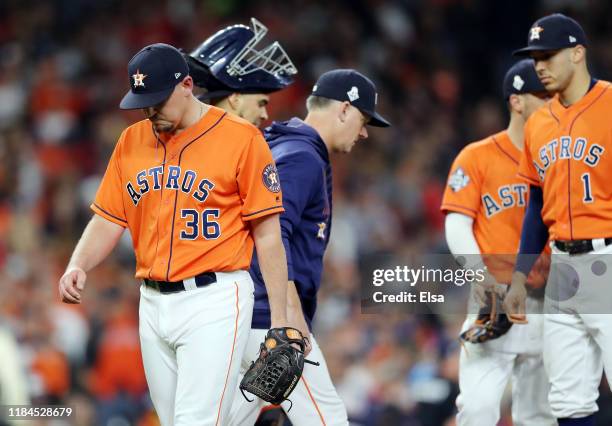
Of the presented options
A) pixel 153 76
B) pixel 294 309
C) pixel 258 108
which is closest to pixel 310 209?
pixel 294 309

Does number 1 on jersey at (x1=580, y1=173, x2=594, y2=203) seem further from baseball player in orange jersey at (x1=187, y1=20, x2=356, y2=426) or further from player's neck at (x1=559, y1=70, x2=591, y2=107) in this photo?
baseball player in orange jersey at (x1=187, y1=20, x2=356, y2=426)

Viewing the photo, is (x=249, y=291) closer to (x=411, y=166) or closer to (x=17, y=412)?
(x=17, y=412)

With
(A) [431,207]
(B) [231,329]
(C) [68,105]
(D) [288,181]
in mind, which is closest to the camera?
(B) [231,329]

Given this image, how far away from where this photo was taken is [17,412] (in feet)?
18.8

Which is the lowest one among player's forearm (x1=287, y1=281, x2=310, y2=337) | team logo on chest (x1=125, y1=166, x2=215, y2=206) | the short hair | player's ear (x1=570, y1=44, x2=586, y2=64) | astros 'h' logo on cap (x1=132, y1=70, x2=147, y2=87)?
player's forearm (x1=287, y1=281, x2=310, y2=337)

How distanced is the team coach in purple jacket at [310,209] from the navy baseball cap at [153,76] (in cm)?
77

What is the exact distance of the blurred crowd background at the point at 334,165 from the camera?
25.3 feet

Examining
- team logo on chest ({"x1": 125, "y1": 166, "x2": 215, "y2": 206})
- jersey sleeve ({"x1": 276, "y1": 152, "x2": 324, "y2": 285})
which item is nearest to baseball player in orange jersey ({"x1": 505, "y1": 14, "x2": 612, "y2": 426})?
jersey sleeve ({"x1": 276, "y1": 152, "x2": 324, "y2": 285})

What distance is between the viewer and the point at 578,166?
4789 millimetres

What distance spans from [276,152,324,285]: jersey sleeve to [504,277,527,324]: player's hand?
105cm

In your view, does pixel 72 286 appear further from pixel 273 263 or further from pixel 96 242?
pixel 273 263

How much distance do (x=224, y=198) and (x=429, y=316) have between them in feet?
12.5

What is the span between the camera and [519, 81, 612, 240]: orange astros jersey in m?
4.76

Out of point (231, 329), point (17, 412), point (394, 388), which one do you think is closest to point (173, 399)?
point (231, 329)
